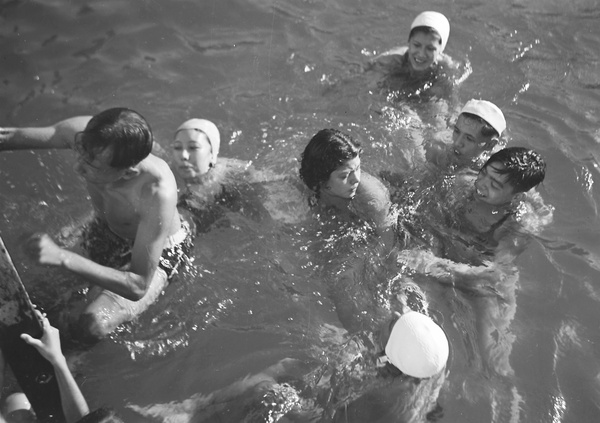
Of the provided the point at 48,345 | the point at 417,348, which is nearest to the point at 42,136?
the point at 48,345

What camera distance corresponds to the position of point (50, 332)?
4176 mm

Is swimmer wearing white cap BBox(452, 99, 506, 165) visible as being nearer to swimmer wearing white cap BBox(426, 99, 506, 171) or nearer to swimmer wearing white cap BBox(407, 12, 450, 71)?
swimmer wearing white cap BBox(426, 99, 506, 171)

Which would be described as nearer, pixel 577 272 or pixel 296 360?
pixel 296 360

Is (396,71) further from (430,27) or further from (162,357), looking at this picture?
(162,357)

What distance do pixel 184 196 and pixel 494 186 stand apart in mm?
2691

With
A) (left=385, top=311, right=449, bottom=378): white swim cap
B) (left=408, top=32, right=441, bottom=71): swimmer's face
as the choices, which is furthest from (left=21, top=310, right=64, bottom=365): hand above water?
(left=408, top=32, right=441, bottom=71): swimmer's face

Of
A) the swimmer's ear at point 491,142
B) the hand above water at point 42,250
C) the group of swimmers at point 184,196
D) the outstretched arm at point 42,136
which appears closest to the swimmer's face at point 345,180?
the group of swimmers at point 184,196

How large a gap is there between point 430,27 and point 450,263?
10.0 feet

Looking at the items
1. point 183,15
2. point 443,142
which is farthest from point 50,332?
point 183,15

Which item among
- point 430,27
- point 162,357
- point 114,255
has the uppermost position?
point 430,27

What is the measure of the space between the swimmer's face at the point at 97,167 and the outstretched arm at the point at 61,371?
1.10 metres

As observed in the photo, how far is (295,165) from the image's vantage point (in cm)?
716

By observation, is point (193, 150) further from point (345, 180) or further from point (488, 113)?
point (488, 113)

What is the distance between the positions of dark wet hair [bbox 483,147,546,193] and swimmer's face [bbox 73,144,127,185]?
3.14 metres
